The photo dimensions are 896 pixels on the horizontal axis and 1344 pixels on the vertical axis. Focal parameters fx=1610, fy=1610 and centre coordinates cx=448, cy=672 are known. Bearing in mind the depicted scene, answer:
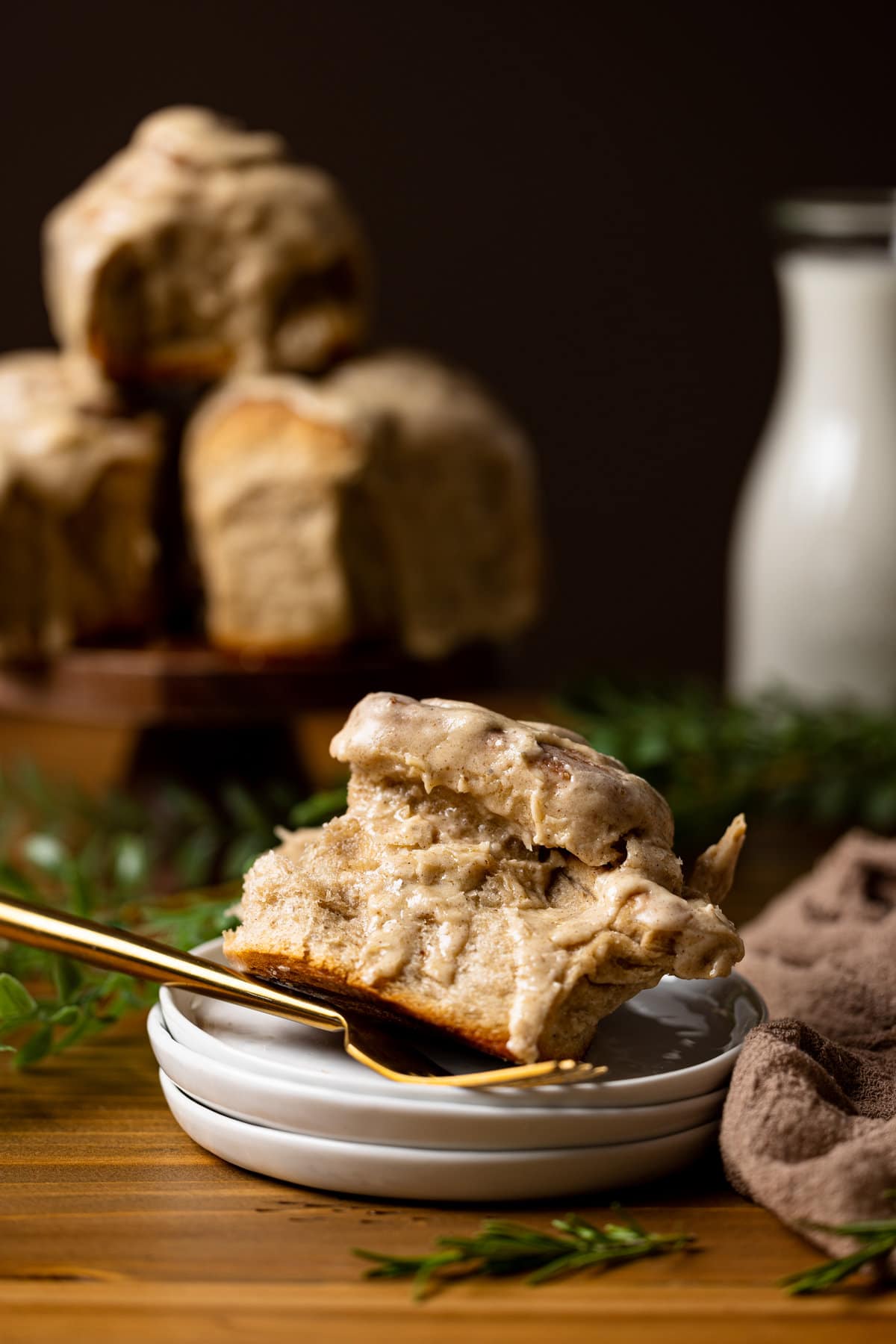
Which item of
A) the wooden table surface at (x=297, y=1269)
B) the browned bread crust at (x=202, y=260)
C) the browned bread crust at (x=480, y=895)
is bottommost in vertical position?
the wooden table surface at (x=297, y=1269)

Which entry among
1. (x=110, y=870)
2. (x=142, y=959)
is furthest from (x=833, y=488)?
(x=142, y=959)

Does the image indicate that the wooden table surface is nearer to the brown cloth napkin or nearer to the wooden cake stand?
the brown cloth napkin

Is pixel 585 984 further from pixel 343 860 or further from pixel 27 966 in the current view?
pixel 27 966

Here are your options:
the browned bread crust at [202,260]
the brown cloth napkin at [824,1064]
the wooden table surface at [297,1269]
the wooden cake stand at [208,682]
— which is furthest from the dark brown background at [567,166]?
the wooden table surface at [297,1269]

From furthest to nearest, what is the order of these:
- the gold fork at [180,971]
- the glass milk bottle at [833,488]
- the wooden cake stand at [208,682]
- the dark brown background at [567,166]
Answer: the dark brown background at [567,166]
the glass milk bottle at [833,488]
the wooden cake stand at [208,682]
the gold fork at [180,971]

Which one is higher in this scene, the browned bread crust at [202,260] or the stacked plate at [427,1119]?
the browned bread crust at [202,260]

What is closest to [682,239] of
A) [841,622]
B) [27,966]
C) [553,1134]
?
[841,622]

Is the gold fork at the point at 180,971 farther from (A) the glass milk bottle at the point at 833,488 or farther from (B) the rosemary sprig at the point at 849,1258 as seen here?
(A) the glass milk bottle at the point at 833,488
